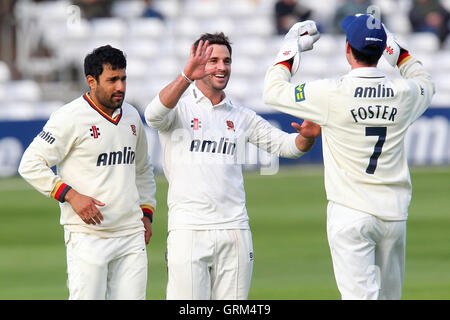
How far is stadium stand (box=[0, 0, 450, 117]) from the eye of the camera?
62.0ft

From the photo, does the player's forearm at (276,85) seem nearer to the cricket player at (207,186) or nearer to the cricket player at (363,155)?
the cricket player at (363,155)

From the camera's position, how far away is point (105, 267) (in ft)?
18.2

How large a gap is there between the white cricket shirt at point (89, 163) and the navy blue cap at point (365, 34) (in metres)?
1.57

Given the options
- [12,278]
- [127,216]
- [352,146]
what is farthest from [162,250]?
[352,146]

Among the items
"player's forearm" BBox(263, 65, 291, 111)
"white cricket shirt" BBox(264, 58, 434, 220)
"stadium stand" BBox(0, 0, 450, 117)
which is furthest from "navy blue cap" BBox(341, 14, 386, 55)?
"stadium stand" BBox(0, 0, 450, 117)

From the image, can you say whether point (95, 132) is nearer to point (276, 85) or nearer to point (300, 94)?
point (276, 85)

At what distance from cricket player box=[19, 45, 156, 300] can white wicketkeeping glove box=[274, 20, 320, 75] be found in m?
1.04

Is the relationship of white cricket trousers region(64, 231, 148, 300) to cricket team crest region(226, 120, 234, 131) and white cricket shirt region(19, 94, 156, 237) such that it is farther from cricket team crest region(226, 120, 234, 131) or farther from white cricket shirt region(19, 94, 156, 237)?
cricket team crest region(226, 120, 234, 131)

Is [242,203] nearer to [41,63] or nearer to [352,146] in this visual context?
[352,146]

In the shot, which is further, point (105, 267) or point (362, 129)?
point (105, 267)

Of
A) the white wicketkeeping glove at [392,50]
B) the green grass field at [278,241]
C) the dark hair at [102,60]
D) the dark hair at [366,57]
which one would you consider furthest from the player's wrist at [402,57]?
the green grass field at [278,241]

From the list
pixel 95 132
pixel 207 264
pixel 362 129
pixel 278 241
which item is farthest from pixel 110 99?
pixel 278 241

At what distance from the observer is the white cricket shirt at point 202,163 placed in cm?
562

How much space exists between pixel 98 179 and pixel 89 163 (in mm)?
117
